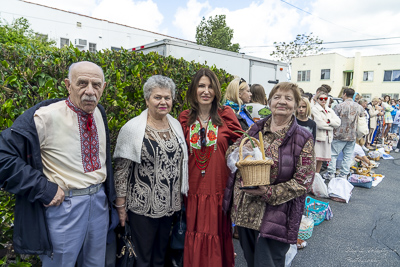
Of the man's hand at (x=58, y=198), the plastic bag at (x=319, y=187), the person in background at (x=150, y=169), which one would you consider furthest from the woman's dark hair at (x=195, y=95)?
the plastic bag at (x=319, y=187)

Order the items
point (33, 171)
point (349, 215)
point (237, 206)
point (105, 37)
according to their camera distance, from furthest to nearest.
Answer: point (105, 37) → point (349, 215) → point (237, 206) → point (33, 171)

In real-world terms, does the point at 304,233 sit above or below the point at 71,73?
below

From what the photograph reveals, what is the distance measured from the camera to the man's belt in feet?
5.73

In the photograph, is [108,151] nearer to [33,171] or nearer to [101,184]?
[101,184]

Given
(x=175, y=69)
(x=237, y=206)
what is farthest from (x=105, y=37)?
(x=237, y=206)

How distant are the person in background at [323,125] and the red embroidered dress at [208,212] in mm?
3531

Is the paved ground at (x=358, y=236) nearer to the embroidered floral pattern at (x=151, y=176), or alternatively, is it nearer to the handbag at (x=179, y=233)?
the handbag at (x=179, y=233)

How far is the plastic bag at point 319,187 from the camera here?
476cm

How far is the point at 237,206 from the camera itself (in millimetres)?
2152

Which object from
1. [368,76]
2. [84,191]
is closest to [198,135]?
[84,191]

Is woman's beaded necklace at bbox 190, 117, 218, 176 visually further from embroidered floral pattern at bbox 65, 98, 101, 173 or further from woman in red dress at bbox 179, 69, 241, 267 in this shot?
embroidered floral pattern at bbox 65, 98, 101, 173

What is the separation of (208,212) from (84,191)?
112cm

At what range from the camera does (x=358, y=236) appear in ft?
12.1

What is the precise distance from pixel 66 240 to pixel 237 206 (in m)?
1.27
